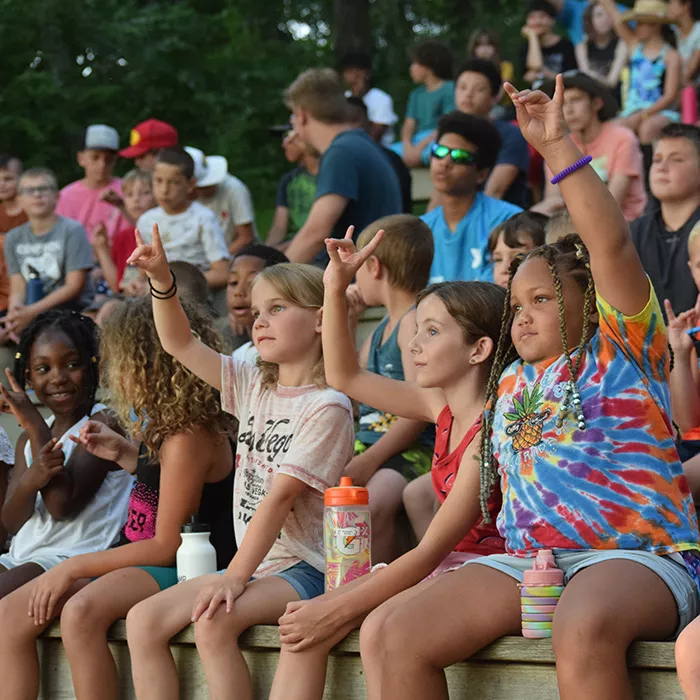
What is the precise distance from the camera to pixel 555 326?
3.43 meters

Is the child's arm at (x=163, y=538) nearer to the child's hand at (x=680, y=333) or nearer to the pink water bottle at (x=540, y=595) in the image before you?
the pink water bottle at (x=540, y=595)

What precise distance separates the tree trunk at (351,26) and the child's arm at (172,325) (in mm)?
10695

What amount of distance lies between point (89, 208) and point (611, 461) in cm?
662

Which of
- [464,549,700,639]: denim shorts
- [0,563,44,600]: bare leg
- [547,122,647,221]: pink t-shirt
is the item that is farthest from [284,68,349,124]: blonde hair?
[464,549,700,639]: denim shorts

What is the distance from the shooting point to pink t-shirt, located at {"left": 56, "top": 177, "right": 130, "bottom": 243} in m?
9.10

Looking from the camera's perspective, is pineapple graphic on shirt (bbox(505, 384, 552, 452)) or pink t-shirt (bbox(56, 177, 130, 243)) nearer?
pineapple graphic on shirt (bbox(505, 384, 552, 452))

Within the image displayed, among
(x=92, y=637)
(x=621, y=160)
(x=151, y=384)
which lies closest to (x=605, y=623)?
(x=92, y=637)

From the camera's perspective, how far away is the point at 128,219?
355 inches

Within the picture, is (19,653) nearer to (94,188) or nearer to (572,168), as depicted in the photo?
(572,168)

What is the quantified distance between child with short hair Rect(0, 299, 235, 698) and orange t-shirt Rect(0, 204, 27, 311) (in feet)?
12.4

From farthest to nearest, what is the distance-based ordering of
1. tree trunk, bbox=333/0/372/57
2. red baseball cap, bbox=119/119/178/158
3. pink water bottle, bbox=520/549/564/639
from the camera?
1. tree trunk, bbox=333/0/372/57
2. red baseball cap, bbox=119/119/178/158
3. pink water bottle, bbox=520/549/564/639

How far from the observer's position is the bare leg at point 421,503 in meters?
4.54

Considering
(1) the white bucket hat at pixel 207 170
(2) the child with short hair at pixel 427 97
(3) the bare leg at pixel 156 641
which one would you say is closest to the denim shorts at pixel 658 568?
(3) the bare leg at pixel 156 641

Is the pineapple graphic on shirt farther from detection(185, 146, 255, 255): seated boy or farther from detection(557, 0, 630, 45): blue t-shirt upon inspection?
detection(557, 0, 630, 45): blue t-shirt
